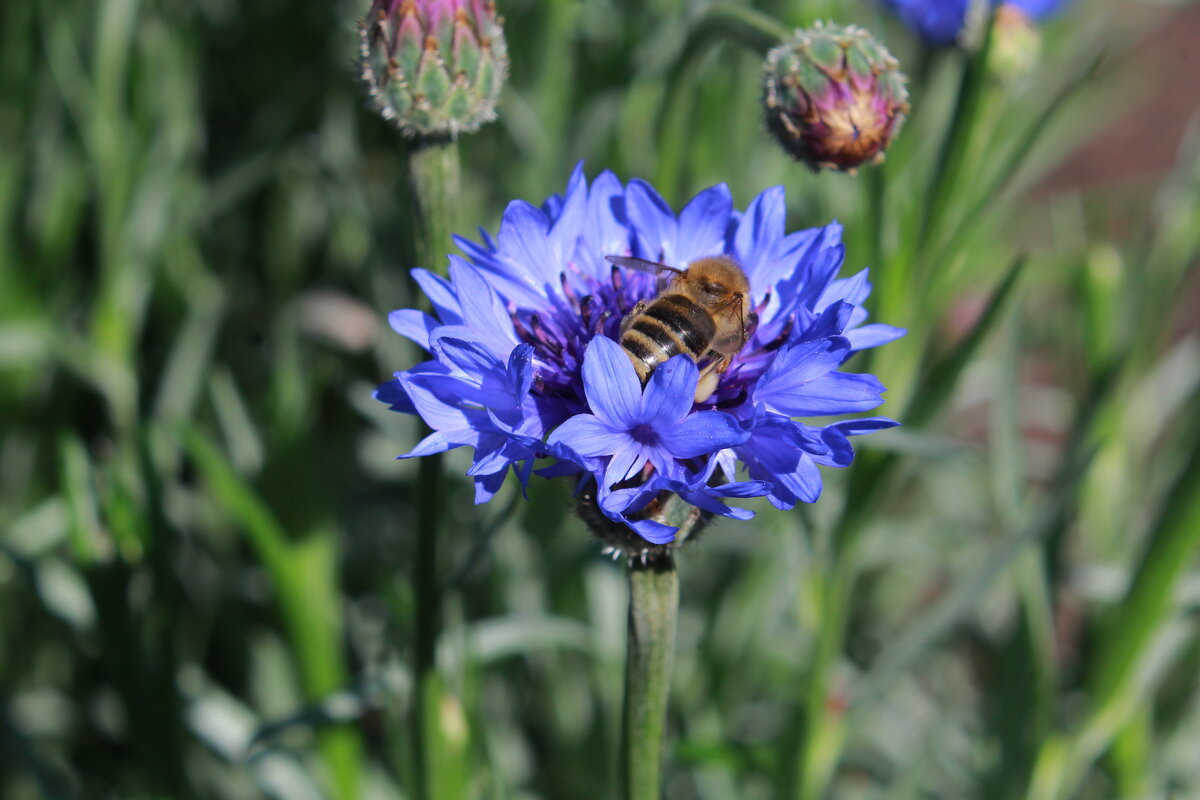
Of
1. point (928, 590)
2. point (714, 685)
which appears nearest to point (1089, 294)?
point (714, 685)

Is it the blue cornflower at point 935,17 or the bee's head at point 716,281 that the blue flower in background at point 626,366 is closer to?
the bee's head at point 716,281

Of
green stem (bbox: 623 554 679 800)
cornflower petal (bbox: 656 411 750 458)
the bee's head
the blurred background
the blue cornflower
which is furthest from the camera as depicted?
the blue cornflower

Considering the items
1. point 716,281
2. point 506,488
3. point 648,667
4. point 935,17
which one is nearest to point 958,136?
point 716,281

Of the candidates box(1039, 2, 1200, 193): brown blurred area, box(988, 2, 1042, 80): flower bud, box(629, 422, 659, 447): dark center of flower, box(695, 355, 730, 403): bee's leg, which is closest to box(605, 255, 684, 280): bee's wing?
box(695, 355, 730, 403): bee's leg

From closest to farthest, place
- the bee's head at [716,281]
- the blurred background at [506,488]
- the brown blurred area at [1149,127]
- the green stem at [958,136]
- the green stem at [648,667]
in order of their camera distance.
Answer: the green stem at [648,667] → the bee's head at [716,281] → the green stem at [958,136] → the blurred background at [506,488] → the brown blurred area at [1149,127]

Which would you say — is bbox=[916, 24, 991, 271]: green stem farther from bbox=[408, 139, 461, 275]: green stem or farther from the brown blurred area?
the brown blurred area

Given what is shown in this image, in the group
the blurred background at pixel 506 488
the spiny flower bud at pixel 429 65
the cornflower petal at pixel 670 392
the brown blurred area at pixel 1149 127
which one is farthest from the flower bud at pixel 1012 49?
the brown blurred area at pixel 1149 127

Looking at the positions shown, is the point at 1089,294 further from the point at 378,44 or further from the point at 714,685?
the point at 378,44

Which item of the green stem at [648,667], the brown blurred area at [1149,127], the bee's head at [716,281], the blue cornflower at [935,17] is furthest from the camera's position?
the brown blurred area at [1149,127]
